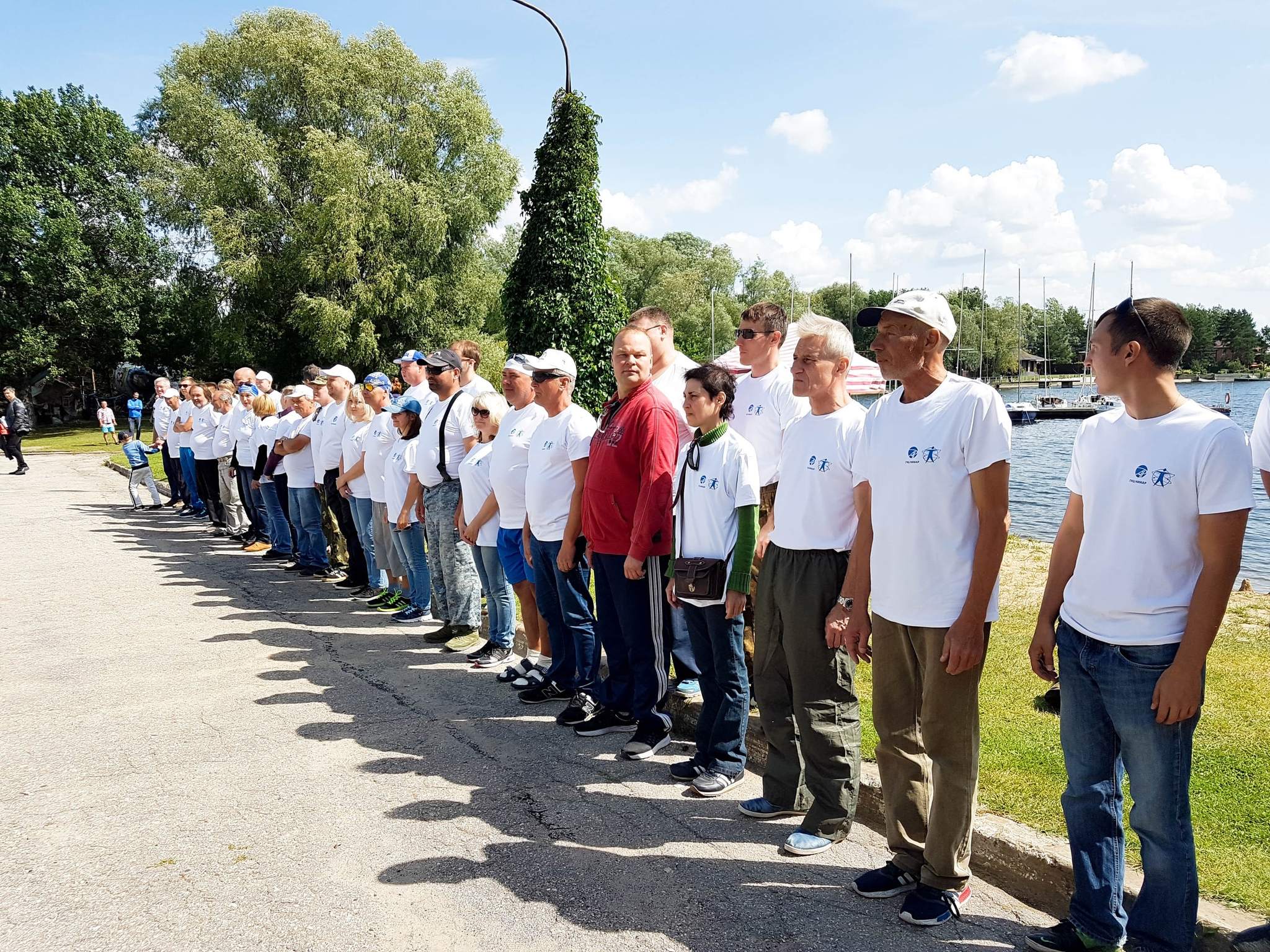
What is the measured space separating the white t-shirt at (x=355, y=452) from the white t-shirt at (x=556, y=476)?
374 cm

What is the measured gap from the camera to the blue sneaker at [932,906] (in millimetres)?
3453

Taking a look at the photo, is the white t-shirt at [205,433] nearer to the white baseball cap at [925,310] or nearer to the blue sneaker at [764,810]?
the blue sneaker at [764,810]

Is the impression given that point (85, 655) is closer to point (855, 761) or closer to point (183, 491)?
point (855, 761)

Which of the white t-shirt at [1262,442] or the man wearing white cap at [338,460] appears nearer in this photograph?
the white t-shirt at [1262,442]

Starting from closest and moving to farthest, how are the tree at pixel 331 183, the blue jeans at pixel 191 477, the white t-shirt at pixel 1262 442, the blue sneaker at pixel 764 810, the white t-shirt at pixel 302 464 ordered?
the white t-shirt at pixel 1262 442
the blue sneaker at pixel 764 810
the white t-shirt at pixel 302 464
the blue jeans at pixel 191 477
the tree at pixel 331 183

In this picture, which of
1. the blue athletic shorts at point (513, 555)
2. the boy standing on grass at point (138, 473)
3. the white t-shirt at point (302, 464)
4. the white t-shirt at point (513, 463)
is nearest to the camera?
the white t-shirt at point (513, 463)

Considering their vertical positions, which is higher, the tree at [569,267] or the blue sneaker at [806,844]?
the tree at [569,267]

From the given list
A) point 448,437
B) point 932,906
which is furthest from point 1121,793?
point 448,437

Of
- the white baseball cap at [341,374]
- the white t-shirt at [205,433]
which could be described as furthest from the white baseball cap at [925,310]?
the white t-shirt at [205,433]

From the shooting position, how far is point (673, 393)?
20.9ft

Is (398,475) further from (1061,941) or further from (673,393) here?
(1061,941)

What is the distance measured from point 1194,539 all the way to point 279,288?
126 ft

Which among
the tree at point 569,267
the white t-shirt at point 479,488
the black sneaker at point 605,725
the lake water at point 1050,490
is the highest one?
the tree at point 569,267

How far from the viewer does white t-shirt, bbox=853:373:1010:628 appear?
11.0ft
